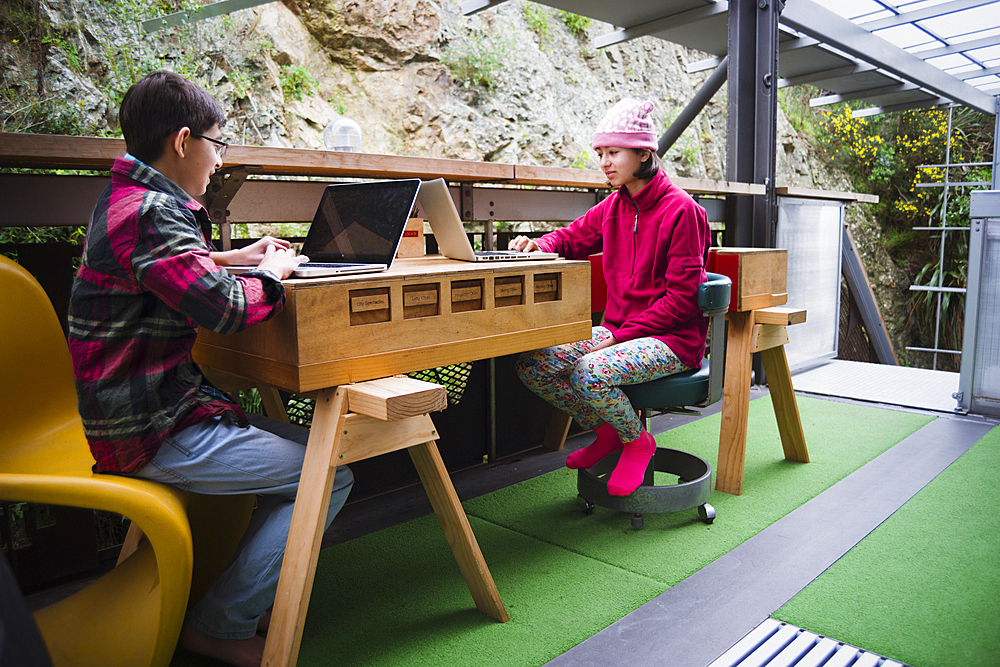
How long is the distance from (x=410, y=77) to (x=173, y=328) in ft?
23.6

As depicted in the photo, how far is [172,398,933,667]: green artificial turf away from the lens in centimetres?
159

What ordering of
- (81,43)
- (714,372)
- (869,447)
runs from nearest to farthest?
(714,372)
(869,447)
(81,43)

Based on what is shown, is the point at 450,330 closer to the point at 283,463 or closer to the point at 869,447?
the point at 283,463

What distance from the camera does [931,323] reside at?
31.0 ft

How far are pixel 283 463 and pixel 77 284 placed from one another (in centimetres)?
51

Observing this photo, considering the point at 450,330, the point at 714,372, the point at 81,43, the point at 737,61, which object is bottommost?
the point at 714,372

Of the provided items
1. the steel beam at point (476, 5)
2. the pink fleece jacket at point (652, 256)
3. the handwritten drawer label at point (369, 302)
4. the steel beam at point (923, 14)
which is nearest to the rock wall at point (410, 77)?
the steel beam at point (476, 5)

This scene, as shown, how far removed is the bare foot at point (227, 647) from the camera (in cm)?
145

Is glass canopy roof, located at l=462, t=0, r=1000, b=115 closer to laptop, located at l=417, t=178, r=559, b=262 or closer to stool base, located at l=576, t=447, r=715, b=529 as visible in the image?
laptop, located at l=417, t=178, r=559, b=262

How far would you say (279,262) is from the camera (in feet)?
4.38

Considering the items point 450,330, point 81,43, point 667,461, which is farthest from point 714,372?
point 81,43

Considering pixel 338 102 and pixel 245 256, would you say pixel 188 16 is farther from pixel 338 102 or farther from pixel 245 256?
pixel 245 256

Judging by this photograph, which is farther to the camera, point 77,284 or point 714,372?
point 714,372

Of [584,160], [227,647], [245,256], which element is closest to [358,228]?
[245,256]
